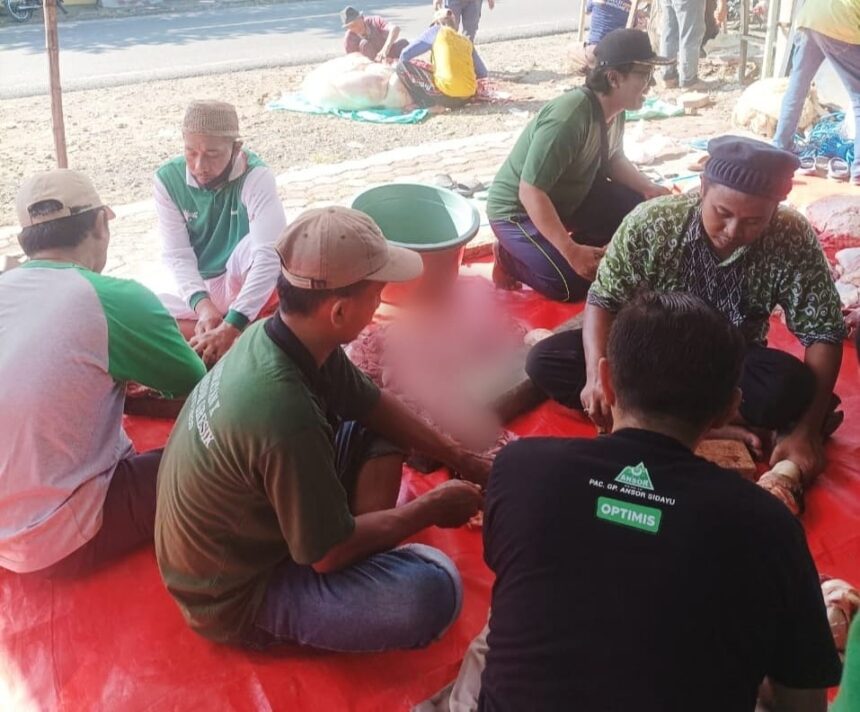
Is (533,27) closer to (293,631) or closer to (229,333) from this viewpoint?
(229,333)

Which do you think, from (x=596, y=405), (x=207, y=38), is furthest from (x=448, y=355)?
(x=207, y=38)

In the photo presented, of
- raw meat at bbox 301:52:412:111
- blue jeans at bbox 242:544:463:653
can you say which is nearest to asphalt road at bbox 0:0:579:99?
raw meat at bbox 301:52:412:111

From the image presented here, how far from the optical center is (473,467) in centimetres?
248

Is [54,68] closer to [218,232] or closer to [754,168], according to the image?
[218,232]

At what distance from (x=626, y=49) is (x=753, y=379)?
1599 mm

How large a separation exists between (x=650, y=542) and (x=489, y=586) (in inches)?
47.2

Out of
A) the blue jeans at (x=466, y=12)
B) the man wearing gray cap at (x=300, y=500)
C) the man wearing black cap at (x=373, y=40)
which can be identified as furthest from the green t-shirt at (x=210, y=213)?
the blue jeans at (x=466, y=12)

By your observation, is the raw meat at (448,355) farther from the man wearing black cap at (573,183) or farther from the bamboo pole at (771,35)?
the bamboo pole at (771,35)

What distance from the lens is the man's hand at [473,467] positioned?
2.48m

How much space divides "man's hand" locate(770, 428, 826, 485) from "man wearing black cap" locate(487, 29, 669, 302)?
133cm

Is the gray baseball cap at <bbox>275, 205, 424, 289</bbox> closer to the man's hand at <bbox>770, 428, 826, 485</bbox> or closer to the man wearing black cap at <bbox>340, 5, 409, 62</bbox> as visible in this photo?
the man's hand at <bbox>770, 428, 826, 485</bbox>

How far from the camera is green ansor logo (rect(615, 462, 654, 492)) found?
1327mm

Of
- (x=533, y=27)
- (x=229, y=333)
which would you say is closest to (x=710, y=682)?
(x=229, y=333)

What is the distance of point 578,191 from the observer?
397cm
